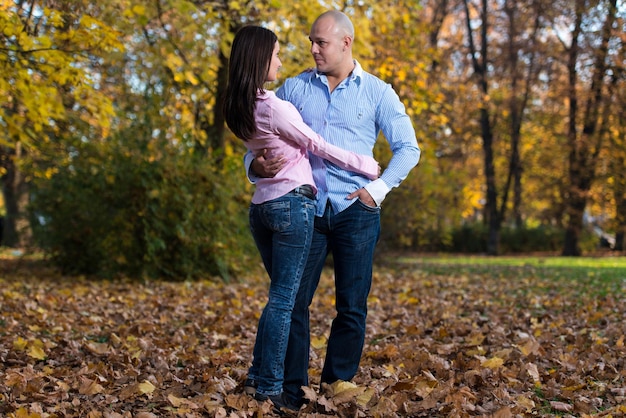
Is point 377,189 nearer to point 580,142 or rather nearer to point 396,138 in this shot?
point 396,138

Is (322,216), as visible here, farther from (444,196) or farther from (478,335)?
(444,196)

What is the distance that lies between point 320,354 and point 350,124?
8.15ft

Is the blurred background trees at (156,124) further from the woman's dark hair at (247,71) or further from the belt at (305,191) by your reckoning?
the belt at (305,191)

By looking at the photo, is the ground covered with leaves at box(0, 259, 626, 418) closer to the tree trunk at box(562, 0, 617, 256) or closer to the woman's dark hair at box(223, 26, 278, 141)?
the woman's dark hair at box(223, 26, 278, 141)

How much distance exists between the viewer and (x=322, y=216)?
3758mm

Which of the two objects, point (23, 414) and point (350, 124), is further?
point (350, 124)

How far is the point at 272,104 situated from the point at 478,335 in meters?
3.38

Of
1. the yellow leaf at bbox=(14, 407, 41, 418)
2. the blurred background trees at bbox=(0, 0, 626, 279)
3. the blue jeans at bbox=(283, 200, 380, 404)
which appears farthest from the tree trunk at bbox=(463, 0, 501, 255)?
the yellow leaf at bbox=(14, 407, 41, 418)

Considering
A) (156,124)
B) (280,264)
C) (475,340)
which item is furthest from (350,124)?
(156,124)

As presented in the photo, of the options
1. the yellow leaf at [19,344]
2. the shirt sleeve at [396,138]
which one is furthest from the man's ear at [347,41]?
the yellow leaf at [19,344]

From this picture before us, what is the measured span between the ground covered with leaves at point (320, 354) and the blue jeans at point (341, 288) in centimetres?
13

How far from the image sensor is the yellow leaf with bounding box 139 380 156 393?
13.9 feet

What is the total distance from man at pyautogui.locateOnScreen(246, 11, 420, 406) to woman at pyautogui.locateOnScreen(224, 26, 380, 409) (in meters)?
0.08

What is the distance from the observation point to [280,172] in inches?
144
